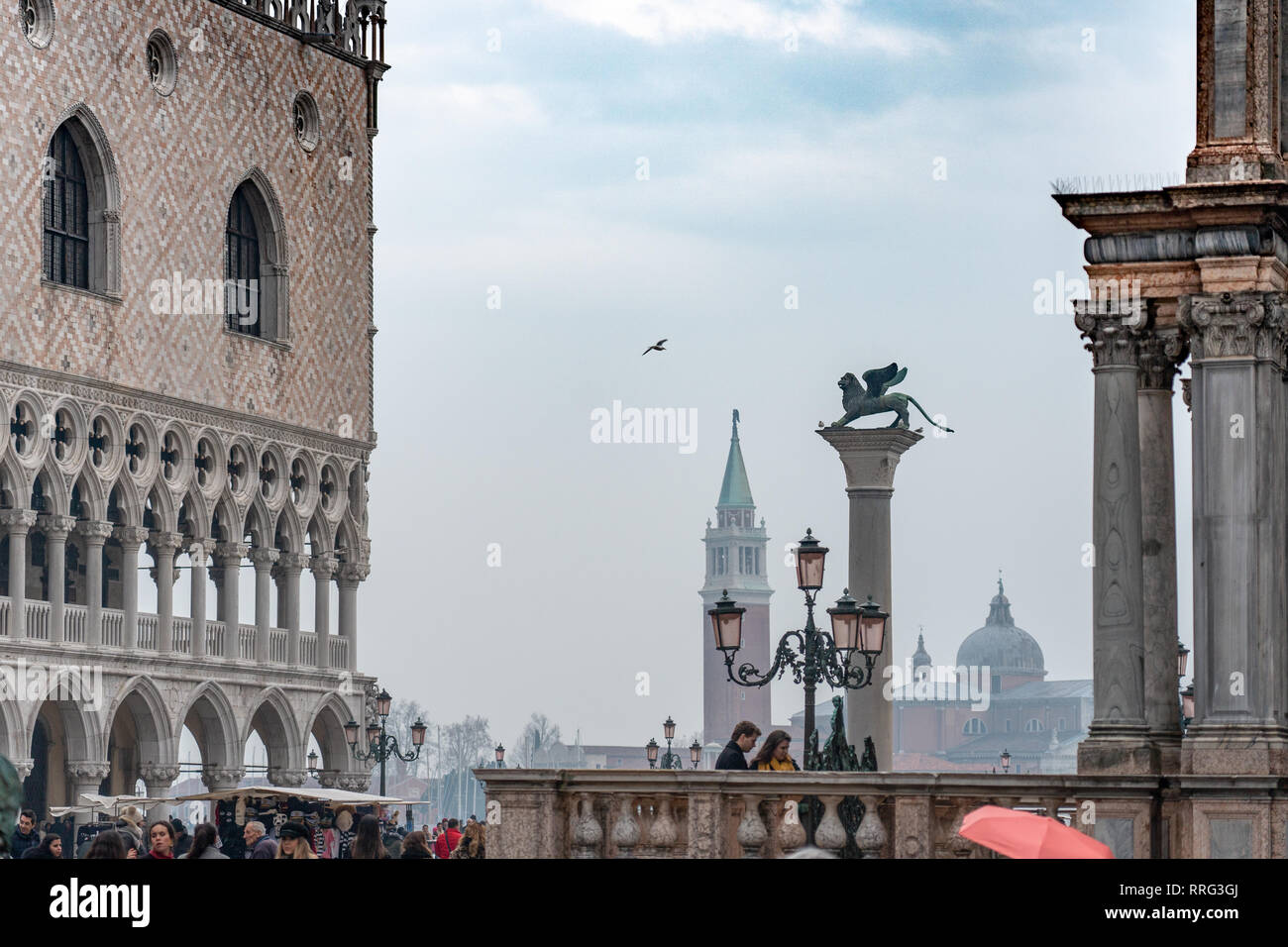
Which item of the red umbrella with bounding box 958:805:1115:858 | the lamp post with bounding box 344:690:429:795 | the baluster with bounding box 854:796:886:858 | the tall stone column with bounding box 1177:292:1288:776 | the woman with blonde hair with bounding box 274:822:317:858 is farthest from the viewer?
the lamp post with bounding box 344:690:429:795

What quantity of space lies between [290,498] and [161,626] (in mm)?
3938

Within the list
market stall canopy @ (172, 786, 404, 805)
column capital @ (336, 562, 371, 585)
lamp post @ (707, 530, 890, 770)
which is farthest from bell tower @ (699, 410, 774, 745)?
lamp post @ (707, 530, 890, 770)

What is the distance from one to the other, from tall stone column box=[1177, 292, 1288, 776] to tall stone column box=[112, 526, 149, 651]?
2603 cm

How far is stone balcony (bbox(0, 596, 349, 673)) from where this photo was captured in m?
34.8

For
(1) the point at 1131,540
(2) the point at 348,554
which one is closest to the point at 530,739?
(2) the point at 348,554

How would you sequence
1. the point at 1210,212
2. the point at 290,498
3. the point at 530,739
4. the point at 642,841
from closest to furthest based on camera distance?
the point at 642,841
the point at 1210,212
the point at 290,498
the point at 530,739

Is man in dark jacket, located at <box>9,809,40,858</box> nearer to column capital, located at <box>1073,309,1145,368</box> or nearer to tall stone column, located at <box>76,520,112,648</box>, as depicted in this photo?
column capital, located at <box>1073,309,1145,368</box>

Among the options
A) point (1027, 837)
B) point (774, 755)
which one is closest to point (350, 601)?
point (774, 755)

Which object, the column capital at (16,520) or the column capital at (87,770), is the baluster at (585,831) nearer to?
the column capital at (16,520)

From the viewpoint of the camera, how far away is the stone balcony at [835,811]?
11797 millimetres

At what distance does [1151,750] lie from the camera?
42.3 feet

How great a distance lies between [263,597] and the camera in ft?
132

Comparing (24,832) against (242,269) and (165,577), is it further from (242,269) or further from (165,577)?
(242,269)
